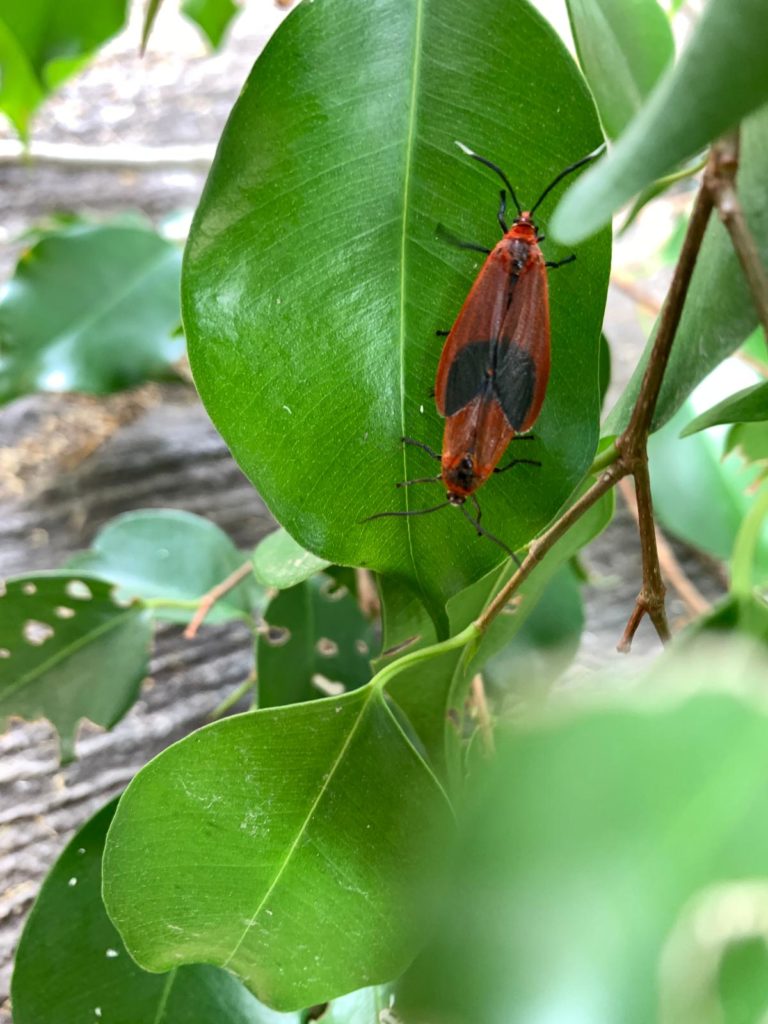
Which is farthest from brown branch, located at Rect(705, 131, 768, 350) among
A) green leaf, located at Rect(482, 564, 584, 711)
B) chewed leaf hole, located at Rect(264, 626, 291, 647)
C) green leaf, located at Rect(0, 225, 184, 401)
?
green leaf, located at Rect(0, 225, 184, 401)

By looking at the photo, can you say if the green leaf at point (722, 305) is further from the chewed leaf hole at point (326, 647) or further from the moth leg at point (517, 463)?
the chewed leaf hole at point (326, 647)

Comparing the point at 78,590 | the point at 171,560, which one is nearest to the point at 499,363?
the point at 78,590

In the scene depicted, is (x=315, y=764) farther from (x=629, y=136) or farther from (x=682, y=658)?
(x=629, y=136)

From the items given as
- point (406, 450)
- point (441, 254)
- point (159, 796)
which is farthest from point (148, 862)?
point (441, 254)

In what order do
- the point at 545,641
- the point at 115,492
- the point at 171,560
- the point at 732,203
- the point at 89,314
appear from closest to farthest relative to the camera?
1. the point at 732,203
2. the point at 545,641
3. the point at 171,560
4. the point at 89,314
5. the point at 115,492

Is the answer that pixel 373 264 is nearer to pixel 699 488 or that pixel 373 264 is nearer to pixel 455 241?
pixel 455 241

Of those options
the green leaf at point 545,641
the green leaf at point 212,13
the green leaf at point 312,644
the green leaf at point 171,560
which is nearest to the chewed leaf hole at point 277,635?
the green leaf at point 312,644

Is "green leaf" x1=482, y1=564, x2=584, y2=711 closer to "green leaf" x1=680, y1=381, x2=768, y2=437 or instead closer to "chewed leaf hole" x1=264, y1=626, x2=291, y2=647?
"chewed leaf hole" x1=264, y1=626, x2=291, y2=647

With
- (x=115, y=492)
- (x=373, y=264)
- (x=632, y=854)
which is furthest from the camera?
(x=115, y=492)
